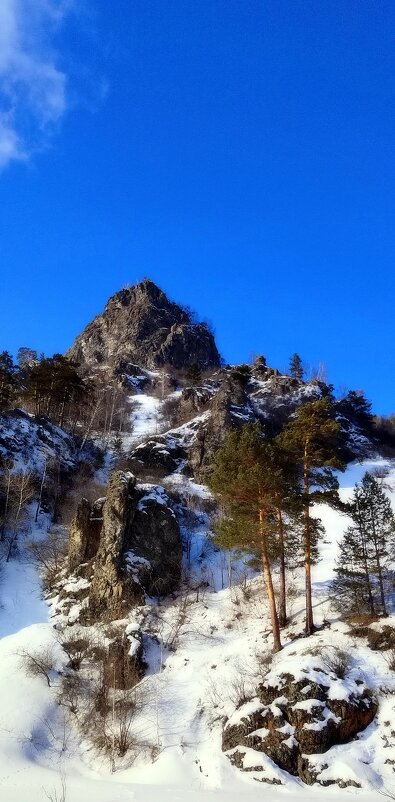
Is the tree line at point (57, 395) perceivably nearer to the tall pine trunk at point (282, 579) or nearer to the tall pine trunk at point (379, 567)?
the tall pine trunk at point (282, 579)

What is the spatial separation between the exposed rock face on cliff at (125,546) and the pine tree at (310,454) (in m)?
11.7

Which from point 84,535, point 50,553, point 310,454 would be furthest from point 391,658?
point 50,553

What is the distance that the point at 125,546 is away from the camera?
31891 millimetres

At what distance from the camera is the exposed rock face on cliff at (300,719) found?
16953 millimetres

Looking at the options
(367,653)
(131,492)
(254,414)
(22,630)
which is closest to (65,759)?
(22,630)

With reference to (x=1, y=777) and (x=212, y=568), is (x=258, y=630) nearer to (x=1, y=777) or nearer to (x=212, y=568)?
(x=212, y=568)

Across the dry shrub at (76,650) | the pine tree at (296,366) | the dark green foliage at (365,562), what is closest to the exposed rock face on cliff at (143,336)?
the pine tree at (296,366)

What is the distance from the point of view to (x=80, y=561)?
32.4 m

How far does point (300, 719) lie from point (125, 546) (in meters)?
16.9

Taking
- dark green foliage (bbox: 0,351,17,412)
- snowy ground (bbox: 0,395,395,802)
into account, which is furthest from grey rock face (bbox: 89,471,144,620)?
dark green foliage (bbox: 0,351,17,412)

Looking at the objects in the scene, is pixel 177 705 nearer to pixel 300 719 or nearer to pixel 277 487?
pixel 300 719

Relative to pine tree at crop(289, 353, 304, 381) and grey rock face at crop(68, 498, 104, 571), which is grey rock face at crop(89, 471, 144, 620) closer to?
grey rock face at crop(68, 498, 104, 571)

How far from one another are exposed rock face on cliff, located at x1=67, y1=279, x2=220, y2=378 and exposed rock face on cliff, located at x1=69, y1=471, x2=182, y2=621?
64797mm

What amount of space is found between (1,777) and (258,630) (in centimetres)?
1374
